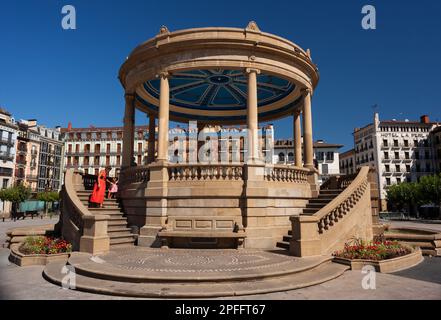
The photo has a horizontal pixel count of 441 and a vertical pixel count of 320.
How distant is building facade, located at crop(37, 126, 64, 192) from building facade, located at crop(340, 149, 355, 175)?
77.6 meters

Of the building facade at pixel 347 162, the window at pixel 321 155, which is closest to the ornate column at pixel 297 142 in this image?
the window at pixel 321 155

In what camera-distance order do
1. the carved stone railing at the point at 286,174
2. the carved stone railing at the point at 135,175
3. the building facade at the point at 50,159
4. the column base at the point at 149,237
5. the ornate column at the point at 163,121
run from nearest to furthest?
the column base at the point at 149,237 → the carved stone railing at the point at 286,174 → the ornate column at the point at 163,121 → the carved stone railing at the point at 135,175 → the building facade at the point at 50,159

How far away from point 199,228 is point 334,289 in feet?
21.4

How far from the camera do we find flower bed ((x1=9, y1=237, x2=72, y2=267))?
11164mm

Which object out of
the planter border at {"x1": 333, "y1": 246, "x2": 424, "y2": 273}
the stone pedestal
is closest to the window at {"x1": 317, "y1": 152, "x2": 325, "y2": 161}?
the stone pedestal

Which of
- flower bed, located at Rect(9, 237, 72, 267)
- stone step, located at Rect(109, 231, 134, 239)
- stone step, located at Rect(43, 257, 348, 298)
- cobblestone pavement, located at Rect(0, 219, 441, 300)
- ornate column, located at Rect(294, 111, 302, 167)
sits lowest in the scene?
cobblestone pavement, located at Rect(0, 219, 441, 300)

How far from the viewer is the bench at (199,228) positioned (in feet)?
42.5

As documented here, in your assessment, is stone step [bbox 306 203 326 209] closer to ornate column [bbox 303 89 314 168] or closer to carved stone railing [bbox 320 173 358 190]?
carved stone railing [bbox 320 173 358 190]

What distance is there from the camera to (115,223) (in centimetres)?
1491

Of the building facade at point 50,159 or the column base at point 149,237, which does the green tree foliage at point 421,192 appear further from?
the building facade at point 50,159

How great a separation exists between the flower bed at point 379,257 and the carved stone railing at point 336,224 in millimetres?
668

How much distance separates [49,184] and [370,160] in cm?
8062

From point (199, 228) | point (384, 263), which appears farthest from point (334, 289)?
point (199, 228)
